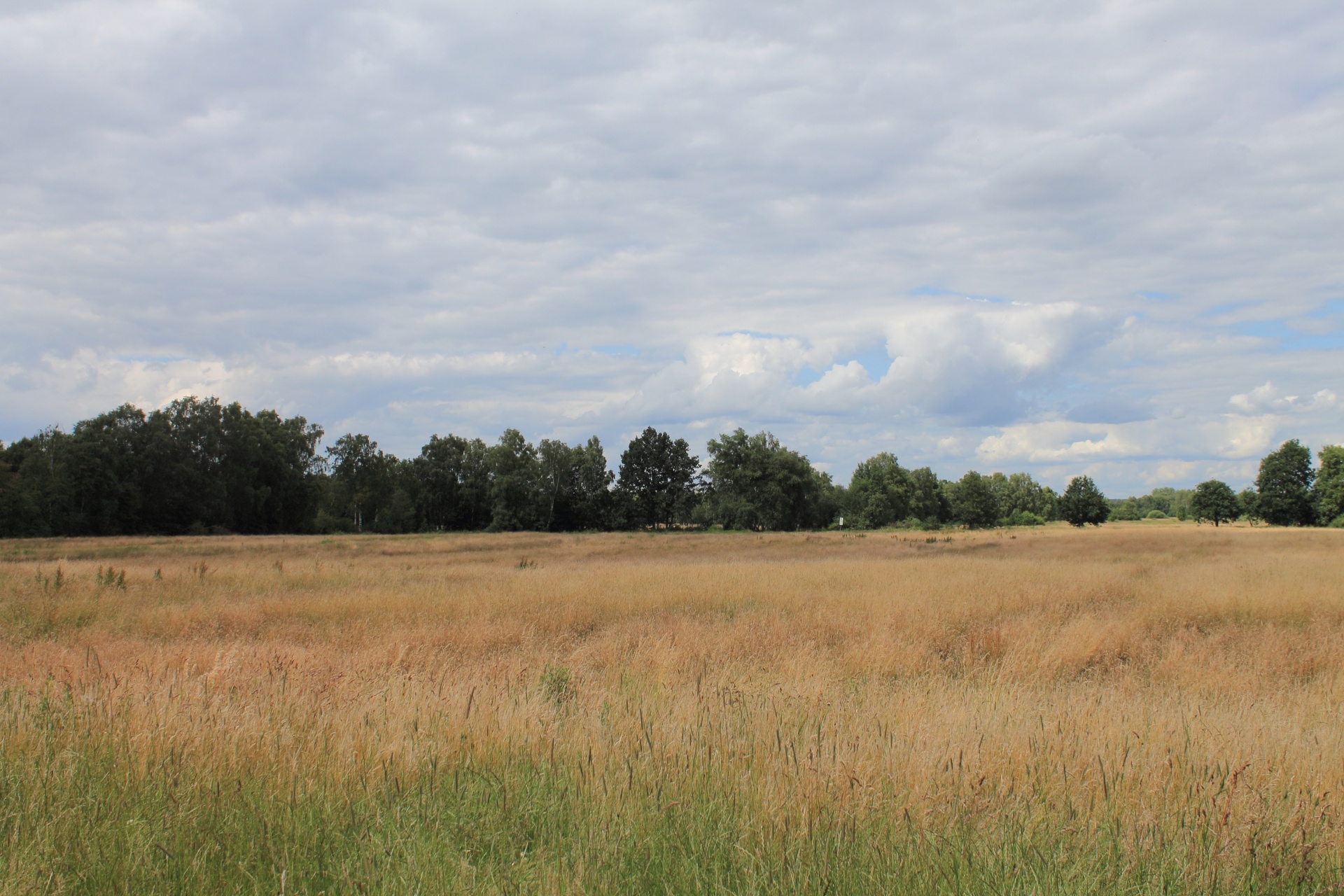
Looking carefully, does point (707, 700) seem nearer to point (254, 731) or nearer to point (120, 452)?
point (254, 731)

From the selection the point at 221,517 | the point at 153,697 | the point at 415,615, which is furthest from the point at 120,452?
the point at 153,697

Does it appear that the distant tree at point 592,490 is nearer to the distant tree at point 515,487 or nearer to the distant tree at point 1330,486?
the distant tree at point 515,487

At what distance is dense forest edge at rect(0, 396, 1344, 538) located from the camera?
224 ft

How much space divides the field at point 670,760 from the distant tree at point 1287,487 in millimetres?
101977

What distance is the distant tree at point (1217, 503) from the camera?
106m

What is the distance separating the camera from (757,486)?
9462 cm

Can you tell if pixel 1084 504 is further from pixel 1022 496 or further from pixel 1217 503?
pixel 1022 496

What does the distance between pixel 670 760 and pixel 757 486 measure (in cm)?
9068

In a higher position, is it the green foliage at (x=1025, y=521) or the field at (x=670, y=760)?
the field at (x=670, y=760)

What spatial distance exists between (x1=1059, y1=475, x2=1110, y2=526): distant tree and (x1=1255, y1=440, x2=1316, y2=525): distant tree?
1927cm

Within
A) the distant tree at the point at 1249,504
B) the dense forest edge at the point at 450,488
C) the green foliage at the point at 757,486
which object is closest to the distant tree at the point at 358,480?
the dense forest edge at the point at 450,488

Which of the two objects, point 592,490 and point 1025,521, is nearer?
point 592,490

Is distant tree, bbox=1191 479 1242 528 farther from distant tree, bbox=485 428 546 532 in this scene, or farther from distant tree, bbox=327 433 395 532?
distant tree, bbox=327 433 395 532

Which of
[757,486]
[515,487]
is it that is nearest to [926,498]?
[757,486]
